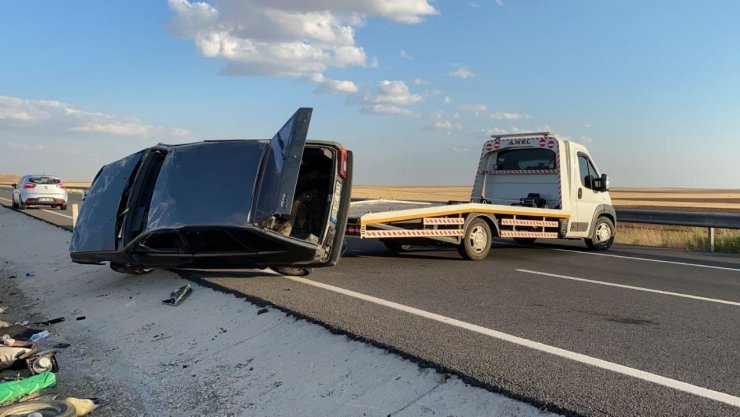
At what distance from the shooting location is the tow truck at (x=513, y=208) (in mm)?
9453

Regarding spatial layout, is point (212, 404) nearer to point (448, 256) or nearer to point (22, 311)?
point (22, 311)

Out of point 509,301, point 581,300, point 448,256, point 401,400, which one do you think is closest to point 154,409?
point 401,400

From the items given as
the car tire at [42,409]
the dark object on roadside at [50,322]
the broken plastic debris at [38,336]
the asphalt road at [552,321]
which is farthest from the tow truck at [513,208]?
the car tire at [42,409]

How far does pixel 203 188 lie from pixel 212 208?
12.9 inches

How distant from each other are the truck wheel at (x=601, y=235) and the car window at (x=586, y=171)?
2.81 feet

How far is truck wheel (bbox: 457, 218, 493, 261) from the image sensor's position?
32.6ft

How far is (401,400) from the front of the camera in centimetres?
391

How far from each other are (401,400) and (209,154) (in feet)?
13.1

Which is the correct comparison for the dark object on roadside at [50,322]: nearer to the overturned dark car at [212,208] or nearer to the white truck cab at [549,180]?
the overturned dark car at [212,208]

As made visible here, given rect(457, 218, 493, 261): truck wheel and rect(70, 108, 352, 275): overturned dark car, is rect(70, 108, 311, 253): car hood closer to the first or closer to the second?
rect(70, 108, 352, 275): overturned dark car

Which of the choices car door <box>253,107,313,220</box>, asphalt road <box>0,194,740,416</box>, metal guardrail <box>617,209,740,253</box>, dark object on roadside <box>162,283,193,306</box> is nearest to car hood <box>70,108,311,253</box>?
car door <box>253,107,313,220</box>

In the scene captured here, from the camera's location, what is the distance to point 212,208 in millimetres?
6234

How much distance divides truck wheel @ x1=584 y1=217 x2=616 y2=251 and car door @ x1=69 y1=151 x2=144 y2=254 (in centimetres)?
919

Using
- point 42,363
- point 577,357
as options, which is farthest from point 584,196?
point 42,363
